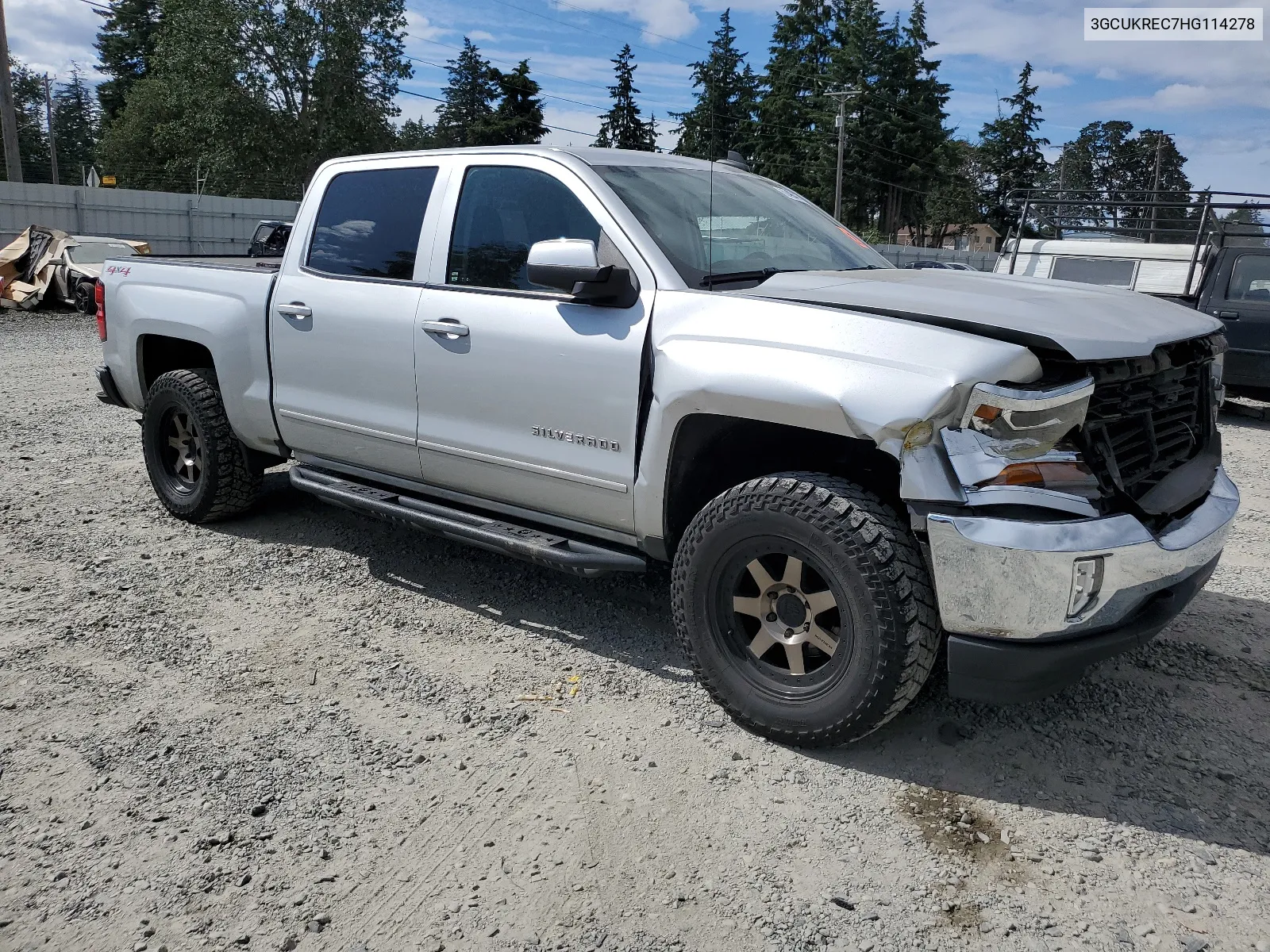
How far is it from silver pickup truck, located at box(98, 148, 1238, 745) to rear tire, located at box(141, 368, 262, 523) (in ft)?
1.00

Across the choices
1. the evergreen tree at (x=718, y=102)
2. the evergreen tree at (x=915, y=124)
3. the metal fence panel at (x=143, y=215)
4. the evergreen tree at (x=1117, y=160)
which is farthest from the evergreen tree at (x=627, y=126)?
the evergreen tree at (x=915, y=124)

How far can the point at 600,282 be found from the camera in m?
3.54

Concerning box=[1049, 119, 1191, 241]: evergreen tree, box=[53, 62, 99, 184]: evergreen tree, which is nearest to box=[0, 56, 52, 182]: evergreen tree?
box=[53, 62, 99, 184]: evergreen tree

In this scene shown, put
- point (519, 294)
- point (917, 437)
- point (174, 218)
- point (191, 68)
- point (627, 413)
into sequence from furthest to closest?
point (191, 68)
point (174, 218)
point (519, 294)
point (627, 413)
point (917, 437)

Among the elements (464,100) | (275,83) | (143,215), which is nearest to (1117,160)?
(464,100)

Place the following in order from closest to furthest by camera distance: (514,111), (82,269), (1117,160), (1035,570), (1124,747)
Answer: (1035,570)
(1124,747)
(82,269)
(514,111)
(1117,160)

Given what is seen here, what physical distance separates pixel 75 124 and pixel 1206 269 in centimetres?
9969

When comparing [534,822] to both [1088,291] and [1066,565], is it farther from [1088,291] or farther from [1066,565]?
[1088,291]

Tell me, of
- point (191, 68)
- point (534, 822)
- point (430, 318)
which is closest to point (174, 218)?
point (191, 68)

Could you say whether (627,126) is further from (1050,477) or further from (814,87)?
(814,87)

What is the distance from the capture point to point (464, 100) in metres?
62.0

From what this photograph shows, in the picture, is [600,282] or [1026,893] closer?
[1026,893]

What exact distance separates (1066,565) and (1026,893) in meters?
0.87

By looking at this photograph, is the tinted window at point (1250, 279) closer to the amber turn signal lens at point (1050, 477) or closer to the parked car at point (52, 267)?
the amber turn signal lens at point (1050, 477)
